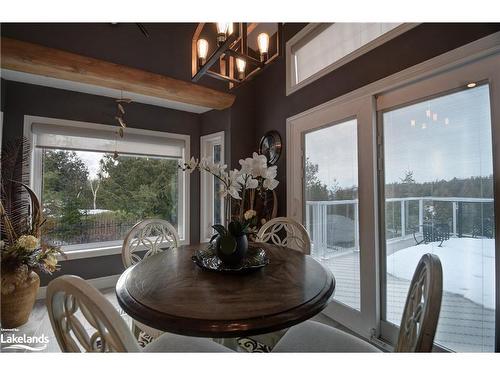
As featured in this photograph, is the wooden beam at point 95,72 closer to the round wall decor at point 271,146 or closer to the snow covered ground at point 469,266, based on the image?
the round wall decor at point 271,146

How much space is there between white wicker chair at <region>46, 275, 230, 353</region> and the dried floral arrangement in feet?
6.40

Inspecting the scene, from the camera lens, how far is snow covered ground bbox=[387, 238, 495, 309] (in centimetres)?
131

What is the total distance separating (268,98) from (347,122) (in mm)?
1288

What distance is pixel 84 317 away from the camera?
0.59m

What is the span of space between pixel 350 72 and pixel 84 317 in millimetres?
2330

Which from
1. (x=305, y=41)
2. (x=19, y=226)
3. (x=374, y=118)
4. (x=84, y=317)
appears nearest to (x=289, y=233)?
(x=374, y=118)

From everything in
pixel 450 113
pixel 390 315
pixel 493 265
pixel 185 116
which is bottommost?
pixel 390 315

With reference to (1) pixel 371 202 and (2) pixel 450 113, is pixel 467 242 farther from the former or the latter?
(2) pixel 450 113

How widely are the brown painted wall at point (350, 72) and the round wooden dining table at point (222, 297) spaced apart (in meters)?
1.55

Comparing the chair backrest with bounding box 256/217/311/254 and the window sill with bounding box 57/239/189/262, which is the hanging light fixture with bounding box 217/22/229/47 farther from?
the window sill with bounding box 57/239/189/262

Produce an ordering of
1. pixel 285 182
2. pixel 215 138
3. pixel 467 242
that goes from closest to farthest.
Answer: pixel 467 242
pixel 285 182
pixel 215 138

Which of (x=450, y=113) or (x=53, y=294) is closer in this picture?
(x=53, y=294)

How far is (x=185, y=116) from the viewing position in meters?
3.42
